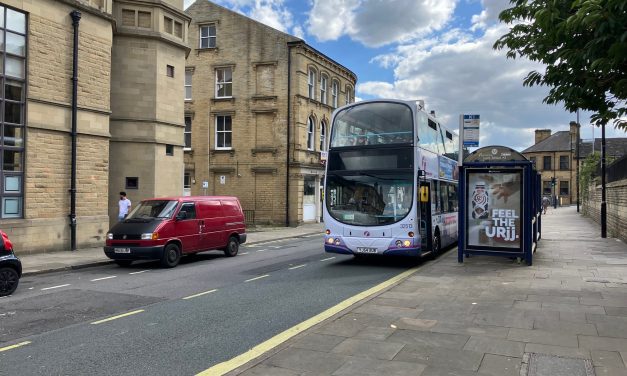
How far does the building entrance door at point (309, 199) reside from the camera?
31.6 metres

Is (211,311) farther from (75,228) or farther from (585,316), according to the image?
(75,228)

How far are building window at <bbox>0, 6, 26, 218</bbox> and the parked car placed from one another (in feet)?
17.6

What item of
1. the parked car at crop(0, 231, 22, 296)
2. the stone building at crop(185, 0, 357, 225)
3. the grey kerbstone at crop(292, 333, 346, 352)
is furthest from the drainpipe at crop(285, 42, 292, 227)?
the grey kerbstone at crop(292, 333, 346, 352)

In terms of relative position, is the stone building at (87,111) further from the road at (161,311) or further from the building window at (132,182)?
the road at (161,311)

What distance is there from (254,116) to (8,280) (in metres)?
22.7

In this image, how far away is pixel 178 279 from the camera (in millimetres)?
11055

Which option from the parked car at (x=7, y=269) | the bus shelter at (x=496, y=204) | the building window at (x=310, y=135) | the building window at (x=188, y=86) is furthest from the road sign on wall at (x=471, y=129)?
the building window at (x=188, y=86)

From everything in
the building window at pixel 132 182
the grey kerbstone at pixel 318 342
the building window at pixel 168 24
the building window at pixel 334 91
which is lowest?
the grey kerbstone at pixel 318 342

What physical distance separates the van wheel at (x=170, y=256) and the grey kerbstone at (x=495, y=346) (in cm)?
895

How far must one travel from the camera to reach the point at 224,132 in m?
31.9

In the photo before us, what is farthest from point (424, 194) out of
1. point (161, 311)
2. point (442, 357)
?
point (442, 357)

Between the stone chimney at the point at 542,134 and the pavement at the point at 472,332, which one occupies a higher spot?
the stone chimney at the point at 542,134

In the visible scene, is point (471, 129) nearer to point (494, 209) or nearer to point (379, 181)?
point (494, 209)

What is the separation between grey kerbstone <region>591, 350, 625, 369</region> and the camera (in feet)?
15.8
